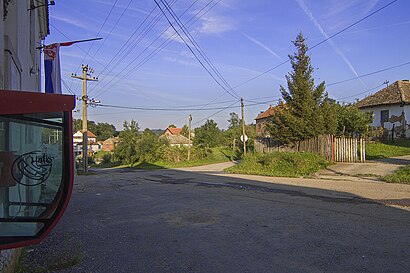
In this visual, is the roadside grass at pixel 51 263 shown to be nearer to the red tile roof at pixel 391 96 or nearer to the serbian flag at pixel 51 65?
the serbian flag at pixel 51 65

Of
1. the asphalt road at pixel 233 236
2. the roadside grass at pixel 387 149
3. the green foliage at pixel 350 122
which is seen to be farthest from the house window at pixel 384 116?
the asphalt road at pixel 233 236

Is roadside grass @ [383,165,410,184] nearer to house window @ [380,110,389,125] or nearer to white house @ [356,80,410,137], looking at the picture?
white house @ [356,80,410,137]

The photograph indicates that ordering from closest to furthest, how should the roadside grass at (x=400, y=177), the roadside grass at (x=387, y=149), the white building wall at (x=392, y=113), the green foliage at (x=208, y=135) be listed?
the roadside grass at (x=400, y=177) → the roadside grass at (x=387, y=149) → the white building wall at (x=392, y=113) → the green foliage at (x=208, y=135)

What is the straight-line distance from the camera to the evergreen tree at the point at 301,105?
23.5 metres

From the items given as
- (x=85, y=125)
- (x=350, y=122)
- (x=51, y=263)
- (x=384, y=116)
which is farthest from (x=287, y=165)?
(x=384, y=116)

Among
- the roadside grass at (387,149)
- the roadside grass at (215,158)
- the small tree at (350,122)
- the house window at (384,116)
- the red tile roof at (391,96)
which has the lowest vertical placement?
the roadside grass at (215,158)

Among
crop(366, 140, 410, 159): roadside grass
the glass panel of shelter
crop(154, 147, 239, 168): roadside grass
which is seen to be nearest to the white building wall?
crop(366, 140, 410, 159): roadside grass

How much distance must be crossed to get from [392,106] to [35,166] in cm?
3890

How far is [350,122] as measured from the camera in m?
27.4

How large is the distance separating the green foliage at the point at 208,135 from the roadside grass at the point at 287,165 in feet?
80.8

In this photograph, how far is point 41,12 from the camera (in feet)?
49.0

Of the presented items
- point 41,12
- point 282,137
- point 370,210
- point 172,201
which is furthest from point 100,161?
point 370,210

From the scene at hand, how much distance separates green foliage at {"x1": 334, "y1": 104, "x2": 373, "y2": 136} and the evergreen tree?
4.62 meters

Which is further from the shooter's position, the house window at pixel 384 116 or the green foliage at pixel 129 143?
the green foliage at pixel 129 143
